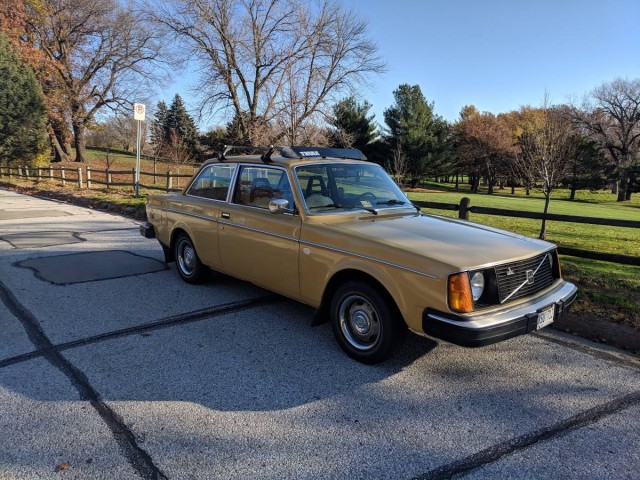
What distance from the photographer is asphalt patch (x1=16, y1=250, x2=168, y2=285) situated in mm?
6098

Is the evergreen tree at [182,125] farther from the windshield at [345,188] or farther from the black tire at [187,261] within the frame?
the windshield at [345,188]

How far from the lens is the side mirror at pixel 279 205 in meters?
4.04

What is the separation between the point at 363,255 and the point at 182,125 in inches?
2513

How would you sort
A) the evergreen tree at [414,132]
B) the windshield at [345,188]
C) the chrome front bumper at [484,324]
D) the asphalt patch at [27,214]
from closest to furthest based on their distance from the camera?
1. the chrome front bumper at [484,324]
2. the windshield at [345,188]
3. the asphalt patch at [27,214]
4. the evergreen tree at [414,132]

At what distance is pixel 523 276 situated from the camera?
3.46 meters

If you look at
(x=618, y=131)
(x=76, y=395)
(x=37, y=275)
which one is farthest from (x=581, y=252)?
(x=618, y=131)

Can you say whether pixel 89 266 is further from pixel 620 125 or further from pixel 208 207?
pixel 620 125

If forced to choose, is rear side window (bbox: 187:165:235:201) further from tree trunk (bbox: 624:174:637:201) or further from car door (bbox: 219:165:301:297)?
tree trunk (bbox: 624:174:637:201)

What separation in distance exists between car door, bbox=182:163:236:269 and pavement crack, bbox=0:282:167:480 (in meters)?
1.88

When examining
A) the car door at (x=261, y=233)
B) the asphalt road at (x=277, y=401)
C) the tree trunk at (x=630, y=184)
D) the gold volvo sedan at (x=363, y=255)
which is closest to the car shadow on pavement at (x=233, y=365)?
the asphalt road at (x=277, y=401)

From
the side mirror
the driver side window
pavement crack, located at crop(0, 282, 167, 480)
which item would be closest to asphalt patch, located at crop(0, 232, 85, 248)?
pavement crack, located at crop(0, 282, 167, 480)

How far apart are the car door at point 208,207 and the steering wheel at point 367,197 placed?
1.62 m

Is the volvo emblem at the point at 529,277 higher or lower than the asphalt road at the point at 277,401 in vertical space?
higher

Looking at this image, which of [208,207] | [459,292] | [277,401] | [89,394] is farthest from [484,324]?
[208,207]
